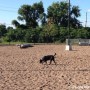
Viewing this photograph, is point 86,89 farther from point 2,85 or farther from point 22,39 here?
point 22,39

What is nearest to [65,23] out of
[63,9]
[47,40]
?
[63,9]

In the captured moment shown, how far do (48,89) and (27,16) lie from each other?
99.1 meters

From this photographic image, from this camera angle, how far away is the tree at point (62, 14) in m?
108

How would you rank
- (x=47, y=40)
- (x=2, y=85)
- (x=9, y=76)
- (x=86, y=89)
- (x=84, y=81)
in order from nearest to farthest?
(x=86, y=89), (x=2, y=85), (x=84, y=81), (x=9, y=76), (x=47, y=40)

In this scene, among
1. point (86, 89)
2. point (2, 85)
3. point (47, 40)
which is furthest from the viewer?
point (47, 40)

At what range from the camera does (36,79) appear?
53.6 feet

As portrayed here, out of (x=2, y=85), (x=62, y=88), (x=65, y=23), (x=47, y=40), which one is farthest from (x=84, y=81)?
(x=65, y=23)

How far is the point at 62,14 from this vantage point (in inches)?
4252

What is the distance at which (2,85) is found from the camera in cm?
1441

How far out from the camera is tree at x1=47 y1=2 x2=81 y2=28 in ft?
354

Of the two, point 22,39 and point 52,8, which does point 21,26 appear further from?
point 22,39

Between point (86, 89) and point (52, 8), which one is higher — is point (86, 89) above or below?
below

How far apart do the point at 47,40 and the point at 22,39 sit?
6.49 m

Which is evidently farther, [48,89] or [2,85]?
[2,85]
